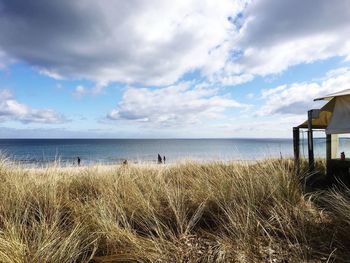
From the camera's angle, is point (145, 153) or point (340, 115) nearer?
point (340, 115)

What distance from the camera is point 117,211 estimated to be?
15.3 feet

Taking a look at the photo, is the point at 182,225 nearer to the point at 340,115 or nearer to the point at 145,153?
the point at 340,115

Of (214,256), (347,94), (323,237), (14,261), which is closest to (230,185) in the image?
(323,237)

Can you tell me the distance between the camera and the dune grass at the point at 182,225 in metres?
3.44

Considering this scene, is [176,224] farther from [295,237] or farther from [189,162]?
[189,162]

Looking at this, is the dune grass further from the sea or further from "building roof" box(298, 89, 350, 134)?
the sea

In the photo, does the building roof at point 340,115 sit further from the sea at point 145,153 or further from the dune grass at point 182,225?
the dune grass at point 182,225

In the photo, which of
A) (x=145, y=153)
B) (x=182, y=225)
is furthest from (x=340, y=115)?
(x=145, y=153)

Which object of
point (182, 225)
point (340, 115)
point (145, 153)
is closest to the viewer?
point (182, 225)

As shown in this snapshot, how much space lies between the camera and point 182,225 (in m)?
4.21

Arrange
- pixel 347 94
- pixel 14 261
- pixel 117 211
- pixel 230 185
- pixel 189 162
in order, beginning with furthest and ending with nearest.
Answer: pixel 189 162 < pixel 347 94 < pixel 230 185 < pixel 117 211 < pixel 14 261

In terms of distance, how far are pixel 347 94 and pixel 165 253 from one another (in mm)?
5796

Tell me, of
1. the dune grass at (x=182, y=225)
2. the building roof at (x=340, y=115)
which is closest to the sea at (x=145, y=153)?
the building roof at (x=340, y=115)

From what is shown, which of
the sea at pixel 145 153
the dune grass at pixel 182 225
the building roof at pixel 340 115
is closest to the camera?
the dune grass at pixel 182 225
